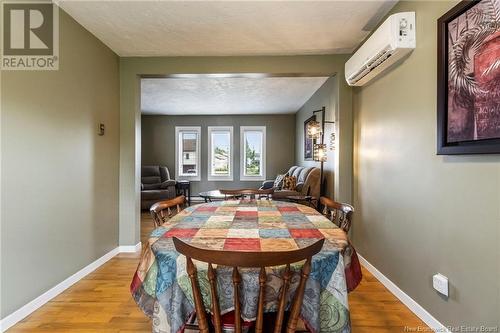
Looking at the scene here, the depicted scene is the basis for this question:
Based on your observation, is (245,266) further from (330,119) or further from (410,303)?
(330,119)

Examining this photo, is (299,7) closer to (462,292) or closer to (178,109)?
(462,292)

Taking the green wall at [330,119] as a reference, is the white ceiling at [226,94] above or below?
above

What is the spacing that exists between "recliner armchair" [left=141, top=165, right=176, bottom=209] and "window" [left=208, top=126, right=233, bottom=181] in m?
1.20

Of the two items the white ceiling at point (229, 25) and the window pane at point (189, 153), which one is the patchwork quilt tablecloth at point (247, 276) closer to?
the white ceiling at point (229, 25)

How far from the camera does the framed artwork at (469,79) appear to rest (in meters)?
1.30

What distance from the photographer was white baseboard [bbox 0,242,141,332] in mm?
1844

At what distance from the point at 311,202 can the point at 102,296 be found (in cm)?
283

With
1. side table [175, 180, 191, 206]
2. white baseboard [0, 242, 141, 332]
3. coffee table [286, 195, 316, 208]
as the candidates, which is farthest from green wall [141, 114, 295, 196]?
white baseboard [0, 242, 141, 332]

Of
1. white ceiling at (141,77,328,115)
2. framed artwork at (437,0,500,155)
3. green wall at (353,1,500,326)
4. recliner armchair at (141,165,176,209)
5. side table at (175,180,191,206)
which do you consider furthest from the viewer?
side table at (175,180,191,206)

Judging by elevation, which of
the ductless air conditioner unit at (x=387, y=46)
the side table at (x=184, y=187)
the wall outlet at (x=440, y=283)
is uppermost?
the ductless air conditioner unit at (x=387, y=46)

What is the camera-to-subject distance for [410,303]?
205 centimetres

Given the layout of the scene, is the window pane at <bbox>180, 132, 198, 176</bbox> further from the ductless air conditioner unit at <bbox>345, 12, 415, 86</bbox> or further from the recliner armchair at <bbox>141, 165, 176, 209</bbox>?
the ductless air conditioner unit at <bbox>345, 12, 415, 86</bbox>

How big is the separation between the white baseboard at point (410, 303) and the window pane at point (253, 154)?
494 cm

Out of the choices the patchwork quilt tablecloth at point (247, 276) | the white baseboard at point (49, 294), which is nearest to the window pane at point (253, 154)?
the white baseboard at point (49, 294)
